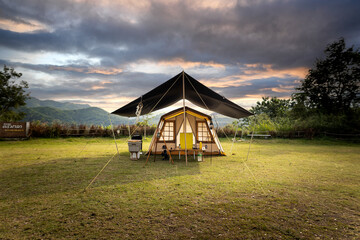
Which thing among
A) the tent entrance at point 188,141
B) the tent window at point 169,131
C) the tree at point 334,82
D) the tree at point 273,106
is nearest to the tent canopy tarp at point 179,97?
the tent window at point 169,131

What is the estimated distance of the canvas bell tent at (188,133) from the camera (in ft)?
28.3

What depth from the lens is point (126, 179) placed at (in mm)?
4797

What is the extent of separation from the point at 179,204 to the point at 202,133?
221 inches

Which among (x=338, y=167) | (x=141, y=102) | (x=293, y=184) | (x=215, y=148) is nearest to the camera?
(x=293, y=184)

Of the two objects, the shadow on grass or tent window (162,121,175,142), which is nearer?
the shadow on grass

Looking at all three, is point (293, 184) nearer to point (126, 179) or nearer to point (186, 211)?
point (186, 211)

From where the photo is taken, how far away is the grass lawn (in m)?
2.50

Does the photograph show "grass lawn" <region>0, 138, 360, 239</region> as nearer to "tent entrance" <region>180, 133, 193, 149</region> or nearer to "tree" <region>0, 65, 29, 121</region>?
"tent entrance" <region>180, 133, 193, 149</region>

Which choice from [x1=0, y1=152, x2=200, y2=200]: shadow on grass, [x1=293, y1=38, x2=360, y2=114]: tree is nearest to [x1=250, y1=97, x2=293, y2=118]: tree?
[x1=293, y1=38, x2=360, y2=114]: tree

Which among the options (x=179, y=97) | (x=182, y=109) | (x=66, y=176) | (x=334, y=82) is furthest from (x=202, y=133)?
(x=334, y=82)

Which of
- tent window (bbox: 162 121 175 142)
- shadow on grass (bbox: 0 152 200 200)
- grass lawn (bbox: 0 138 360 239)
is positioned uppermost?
tent window (bbox: 162 121 175 142)

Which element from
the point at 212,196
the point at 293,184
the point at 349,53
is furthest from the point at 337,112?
the point at 212,196

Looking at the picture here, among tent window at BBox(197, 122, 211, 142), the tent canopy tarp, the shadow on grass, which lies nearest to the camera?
the shadow on grass

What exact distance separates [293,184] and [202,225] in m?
2.92
